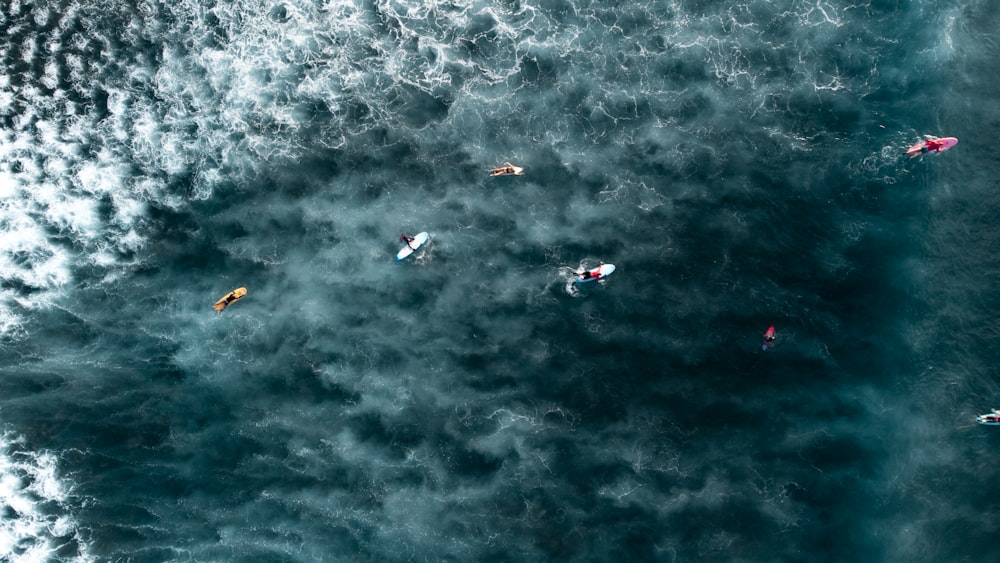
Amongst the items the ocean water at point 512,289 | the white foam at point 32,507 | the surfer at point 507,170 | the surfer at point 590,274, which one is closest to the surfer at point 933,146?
the ocean water at point 512,289

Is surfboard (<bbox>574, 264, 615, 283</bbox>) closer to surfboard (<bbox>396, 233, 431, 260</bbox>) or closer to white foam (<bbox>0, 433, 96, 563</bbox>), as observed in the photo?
surfboard (<bbox>396, 233, 431, 260</bbox>)

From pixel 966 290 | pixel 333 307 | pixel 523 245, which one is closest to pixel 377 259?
pixel 333 307

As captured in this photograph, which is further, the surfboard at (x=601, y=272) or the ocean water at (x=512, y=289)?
the surfboard at (x=601, y=272)

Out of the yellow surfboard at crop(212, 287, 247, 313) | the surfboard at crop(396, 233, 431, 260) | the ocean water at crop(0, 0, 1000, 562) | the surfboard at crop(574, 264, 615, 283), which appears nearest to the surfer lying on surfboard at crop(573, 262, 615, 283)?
the surfboard at crop(574, 264, 615, 283)

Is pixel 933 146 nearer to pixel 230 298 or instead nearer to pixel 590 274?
pixel 590 274

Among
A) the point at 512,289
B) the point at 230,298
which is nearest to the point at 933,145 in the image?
the point at 512,289

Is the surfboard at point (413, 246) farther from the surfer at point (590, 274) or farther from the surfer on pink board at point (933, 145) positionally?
the surfer on pink board at point (933, 145)
